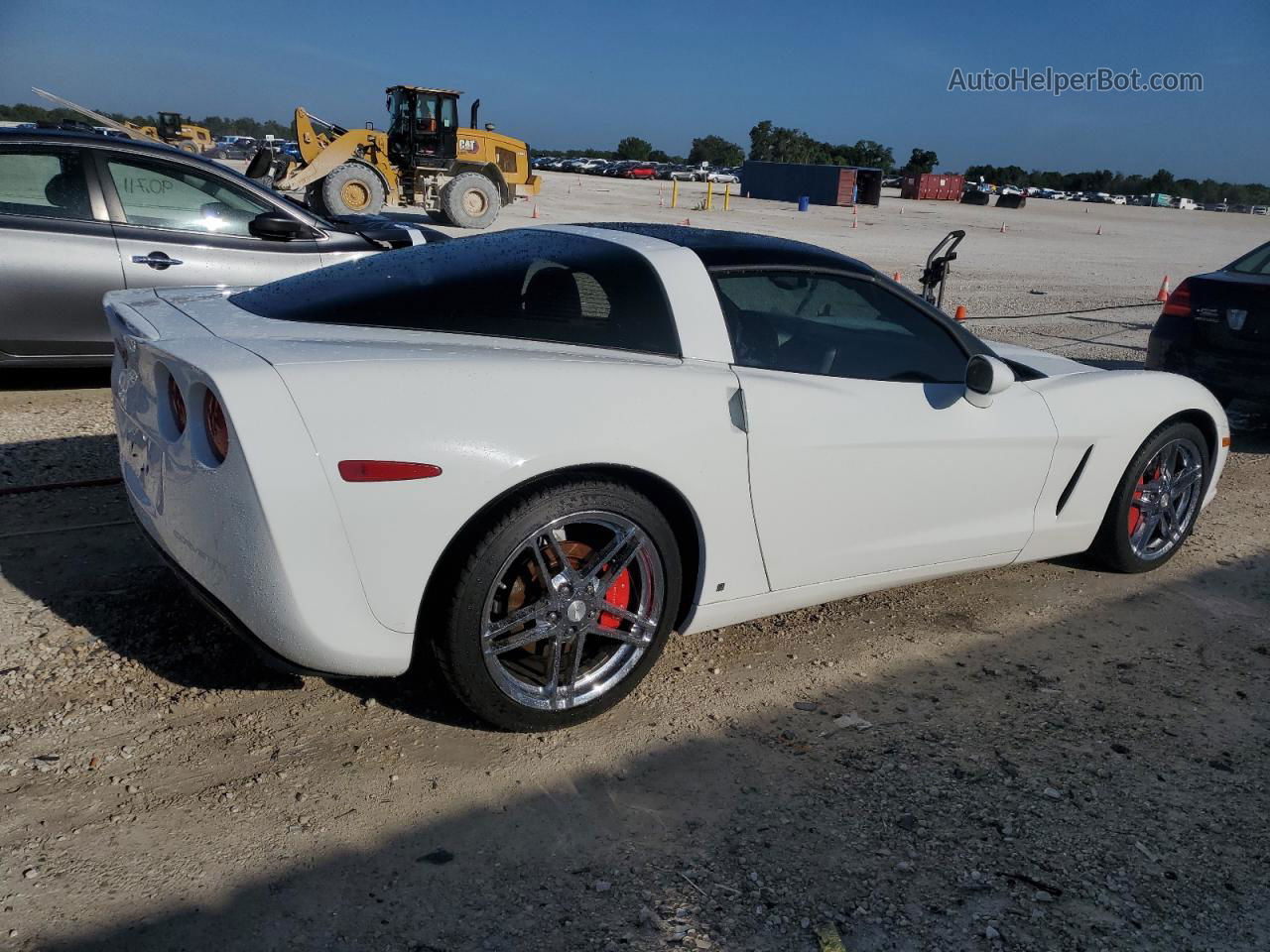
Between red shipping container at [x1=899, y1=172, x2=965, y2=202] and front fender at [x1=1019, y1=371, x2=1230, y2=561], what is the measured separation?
63233 mm

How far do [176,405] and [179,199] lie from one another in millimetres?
4160

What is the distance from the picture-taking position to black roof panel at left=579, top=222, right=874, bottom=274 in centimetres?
353

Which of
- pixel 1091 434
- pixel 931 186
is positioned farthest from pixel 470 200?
pixel 931 186

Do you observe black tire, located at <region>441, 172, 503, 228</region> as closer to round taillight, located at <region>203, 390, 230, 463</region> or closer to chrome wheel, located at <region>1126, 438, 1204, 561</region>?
chrome wheel, located at <region>1126, 438, 1204, 561</region>

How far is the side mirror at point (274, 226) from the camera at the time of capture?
20.3ft

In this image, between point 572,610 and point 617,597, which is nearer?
point 572,610

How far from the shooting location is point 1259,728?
3428mm

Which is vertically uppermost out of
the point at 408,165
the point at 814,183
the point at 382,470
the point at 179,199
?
the point at 814,183

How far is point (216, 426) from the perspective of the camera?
265 cm

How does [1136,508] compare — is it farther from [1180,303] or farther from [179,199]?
[179,199]

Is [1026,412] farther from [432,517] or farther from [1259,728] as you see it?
[432,517]

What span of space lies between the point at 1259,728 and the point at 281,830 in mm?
2990

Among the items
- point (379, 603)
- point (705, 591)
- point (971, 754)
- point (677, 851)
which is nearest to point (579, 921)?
point (677, 851)

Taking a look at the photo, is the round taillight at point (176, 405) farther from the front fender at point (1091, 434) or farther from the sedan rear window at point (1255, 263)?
the sedan rear window at point (1255, 263)
